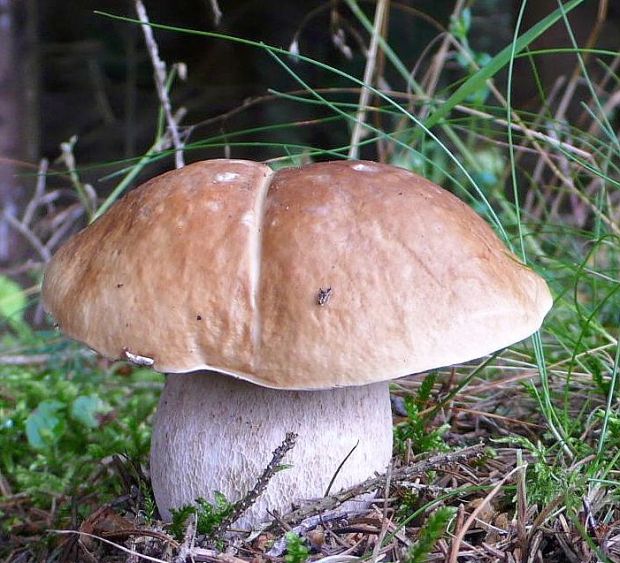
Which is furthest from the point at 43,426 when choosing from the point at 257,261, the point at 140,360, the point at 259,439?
the point at 257,261

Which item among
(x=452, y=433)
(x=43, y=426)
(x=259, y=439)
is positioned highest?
(x=259, y=439)

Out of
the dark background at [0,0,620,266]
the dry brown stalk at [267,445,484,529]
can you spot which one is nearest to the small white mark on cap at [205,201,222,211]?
the dry brown stalk at [267,445,484,529]

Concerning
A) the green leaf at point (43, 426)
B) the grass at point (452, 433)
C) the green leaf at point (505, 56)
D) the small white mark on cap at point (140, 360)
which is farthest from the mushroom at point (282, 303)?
the green leaf at point (43, 426)

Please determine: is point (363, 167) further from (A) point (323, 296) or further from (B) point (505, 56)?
(B) point (505, 56)

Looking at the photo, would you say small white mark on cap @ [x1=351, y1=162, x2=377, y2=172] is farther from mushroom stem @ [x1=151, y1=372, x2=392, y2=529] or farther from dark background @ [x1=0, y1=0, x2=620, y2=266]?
dark background @ [x1=0, y1=0, x2=620, y2=266]

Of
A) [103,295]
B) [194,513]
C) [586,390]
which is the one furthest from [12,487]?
[586,390]

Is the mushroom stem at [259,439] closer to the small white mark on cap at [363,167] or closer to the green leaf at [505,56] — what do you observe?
the small white mark on cap at [363,167]
